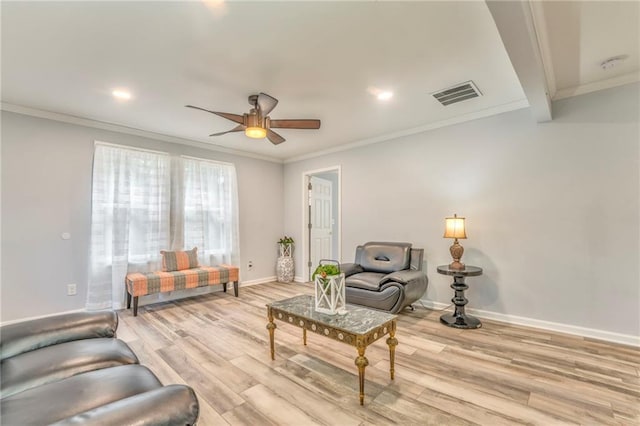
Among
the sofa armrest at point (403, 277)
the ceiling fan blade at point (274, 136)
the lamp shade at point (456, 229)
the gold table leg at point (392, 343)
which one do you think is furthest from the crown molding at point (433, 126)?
the gold table leg at point (392, 343)

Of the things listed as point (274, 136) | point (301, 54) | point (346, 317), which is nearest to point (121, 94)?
point (274, 136)

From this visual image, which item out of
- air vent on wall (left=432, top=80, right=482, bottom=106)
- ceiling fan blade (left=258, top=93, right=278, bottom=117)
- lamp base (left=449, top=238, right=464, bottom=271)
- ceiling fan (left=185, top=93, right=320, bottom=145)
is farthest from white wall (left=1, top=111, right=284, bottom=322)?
lamp base (left=449, top=238, right=464, bottom=271)

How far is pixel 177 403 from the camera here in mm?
1016

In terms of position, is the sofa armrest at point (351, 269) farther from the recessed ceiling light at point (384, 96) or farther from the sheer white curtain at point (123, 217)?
the sheer white curtain at point (123, 217)

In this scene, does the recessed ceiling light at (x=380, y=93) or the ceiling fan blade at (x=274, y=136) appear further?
the ceiling fan blade at (x=274, y=136)

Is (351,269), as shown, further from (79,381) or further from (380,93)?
(79,381)

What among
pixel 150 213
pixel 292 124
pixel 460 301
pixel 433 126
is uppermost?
pixel 433 126

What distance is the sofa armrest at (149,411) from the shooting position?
0.89m

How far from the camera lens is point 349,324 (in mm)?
2154

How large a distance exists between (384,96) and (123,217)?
3.97 m

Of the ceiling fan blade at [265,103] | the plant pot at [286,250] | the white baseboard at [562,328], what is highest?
the ceiling fan blade at [265,103]

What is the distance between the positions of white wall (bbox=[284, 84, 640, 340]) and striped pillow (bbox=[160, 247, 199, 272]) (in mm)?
3266

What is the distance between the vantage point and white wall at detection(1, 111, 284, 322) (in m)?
3.49

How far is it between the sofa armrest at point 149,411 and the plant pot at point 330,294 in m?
1.40
